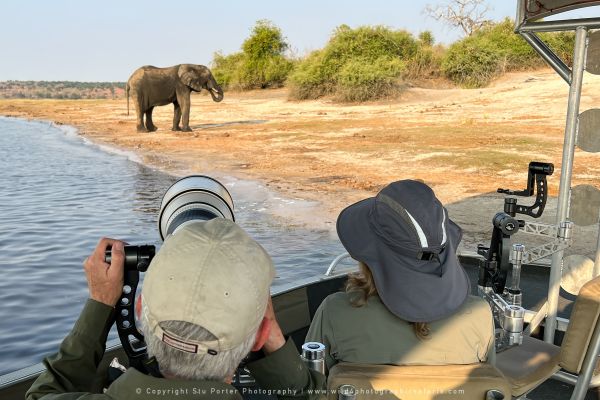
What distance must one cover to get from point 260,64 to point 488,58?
15.7m

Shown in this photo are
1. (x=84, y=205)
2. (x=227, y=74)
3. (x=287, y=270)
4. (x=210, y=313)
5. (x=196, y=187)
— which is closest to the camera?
(x=210, y=313)

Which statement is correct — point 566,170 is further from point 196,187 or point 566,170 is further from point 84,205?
point 84,205

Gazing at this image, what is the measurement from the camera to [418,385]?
1517 mm

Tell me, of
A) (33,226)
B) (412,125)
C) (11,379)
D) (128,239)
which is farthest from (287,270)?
(412,125)

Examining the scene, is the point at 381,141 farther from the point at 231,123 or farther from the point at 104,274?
the point at 104,274

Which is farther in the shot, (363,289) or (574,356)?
(574,356)

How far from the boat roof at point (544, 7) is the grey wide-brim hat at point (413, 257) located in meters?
1.57

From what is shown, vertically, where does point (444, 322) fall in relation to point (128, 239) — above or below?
above

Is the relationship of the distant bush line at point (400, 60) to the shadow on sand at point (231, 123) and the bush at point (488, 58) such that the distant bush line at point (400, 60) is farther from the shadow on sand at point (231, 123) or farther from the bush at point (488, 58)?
the shadow on sand at point (231, 123)

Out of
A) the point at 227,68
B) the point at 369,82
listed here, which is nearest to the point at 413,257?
the point at 369,82

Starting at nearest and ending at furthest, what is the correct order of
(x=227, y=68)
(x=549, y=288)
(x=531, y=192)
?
(x=549, y=288)
(x=531, y=192)
(x=227, y=68)

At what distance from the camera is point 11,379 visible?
2023 millimetres

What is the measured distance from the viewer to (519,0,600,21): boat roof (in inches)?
117

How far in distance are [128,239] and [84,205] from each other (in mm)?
2669
